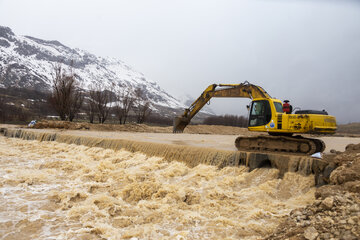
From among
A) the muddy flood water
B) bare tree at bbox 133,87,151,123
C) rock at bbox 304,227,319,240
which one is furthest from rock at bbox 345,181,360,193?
bare tree at bbox 133,87,151,123

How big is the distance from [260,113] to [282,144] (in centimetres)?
172

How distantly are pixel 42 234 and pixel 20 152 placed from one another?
11109 millimetres

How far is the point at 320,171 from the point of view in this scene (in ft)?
26.5

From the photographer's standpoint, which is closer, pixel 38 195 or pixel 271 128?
pixel 38 195

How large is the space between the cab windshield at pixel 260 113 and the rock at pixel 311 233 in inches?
281

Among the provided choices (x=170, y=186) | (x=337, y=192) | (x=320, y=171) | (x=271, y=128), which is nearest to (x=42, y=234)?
(x=170, y=186)

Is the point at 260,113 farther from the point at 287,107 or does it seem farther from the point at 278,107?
the point at 287,107

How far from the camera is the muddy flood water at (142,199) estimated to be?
18.0 feet

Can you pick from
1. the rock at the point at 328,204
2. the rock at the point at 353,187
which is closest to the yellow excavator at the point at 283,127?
the rock at the point at 353,187

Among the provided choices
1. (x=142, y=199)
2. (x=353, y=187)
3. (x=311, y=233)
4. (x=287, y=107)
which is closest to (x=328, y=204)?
(x=311, y=233)

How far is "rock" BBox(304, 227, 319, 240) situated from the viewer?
375cm

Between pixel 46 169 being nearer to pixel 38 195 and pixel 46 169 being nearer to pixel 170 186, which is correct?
pixel 38 195

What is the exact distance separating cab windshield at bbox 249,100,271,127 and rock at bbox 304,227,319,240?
7136 mm

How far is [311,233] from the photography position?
3834 millimetres
